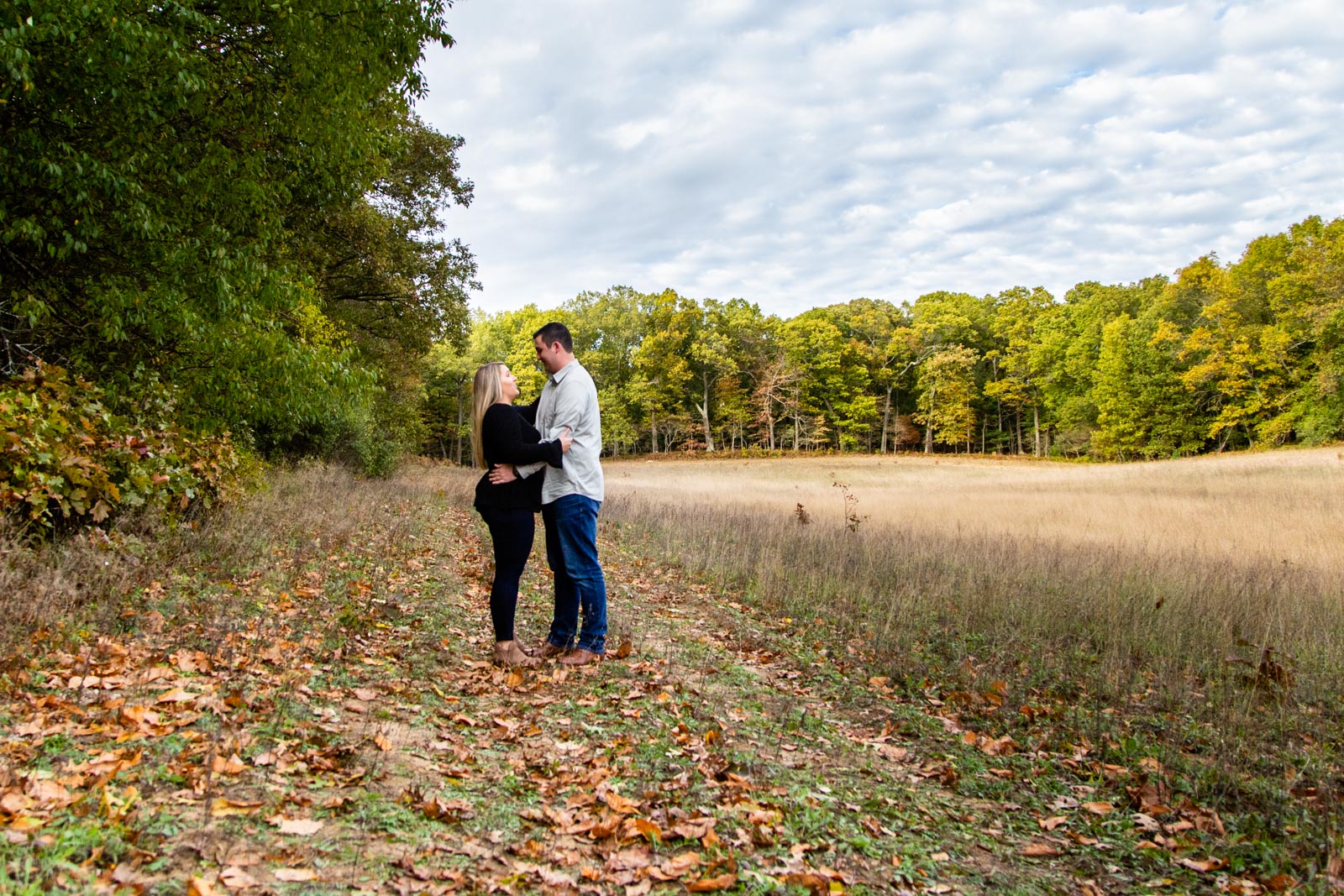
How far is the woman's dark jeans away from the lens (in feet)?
17.1

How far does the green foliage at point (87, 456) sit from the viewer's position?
4.96m

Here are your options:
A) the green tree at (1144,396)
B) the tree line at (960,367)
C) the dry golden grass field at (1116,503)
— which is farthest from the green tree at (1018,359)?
the dry golden grass field at (1116,503)

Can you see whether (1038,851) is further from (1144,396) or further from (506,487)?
(1144,396)

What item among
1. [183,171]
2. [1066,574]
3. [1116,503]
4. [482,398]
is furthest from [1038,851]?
[1116,503]

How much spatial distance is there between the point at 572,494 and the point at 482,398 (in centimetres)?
98

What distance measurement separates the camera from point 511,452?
5.10 m

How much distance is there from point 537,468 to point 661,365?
56.9m

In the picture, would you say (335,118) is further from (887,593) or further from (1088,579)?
(1088,579)

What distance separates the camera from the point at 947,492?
23.6m

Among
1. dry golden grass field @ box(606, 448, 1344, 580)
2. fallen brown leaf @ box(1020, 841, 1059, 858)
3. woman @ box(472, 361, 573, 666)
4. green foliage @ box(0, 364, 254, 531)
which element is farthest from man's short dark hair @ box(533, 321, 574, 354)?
dry golden grass field @ box(606, 448, 1344, 580)

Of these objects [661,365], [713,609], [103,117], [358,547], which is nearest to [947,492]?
[713,609]

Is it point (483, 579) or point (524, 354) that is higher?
point (524, 354)

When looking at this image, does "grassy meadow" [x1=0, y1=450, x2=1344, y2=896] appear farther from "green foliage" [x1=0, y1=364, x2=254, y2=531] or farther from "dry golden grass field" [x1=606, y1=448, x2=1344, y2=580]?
"dry golden grass field" [x1=606, y1=448, x2=1344, y2=580]

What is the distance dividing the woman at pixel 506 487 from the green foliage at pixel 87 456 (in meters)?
3.05
